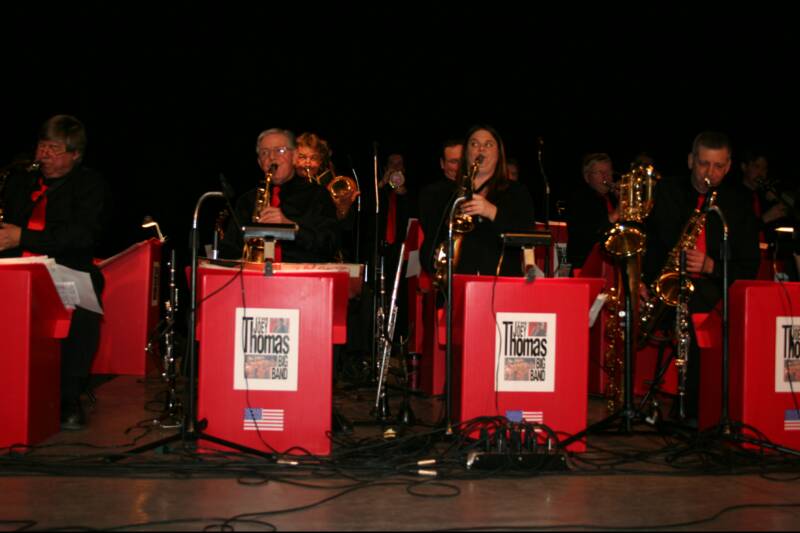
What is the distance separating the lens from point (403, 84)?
8.26 metres

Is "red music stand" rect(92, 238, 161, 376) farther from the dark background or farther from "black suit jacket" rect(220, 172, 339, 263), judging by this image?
"black suit jacket" rect(220, 172, 339, 263)

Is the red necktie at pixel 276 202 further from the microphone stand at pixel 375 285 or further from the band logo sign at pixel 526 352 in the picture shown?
the band logo sign at pixel 526 352

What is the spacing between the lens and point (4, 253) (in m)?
5.08

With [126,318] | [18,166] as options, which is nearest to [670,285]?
[18,166]

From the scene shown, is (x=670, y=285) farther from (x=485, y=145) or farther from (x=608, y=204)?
(x=608, y=204)

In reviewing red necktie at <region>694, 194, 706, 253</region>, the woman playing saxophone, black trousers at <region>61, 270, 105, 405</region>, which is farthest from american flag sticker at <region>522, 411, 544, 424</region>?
black trousers at <region>61, 270, 105, 405</region>

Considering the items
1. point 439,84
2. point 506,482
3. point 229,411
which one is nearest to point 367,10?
point 439,84

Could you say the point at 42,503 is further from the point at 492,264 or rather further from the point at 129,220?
the point at 129,220

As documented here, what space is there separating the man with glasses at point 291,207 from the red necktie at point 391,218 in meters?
2.40

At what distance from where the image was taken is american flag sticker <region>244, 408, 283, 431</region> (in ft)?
13.3

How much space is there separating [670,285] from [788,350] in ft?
2.97

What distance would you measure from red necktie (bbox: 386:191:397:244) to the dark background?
560mm

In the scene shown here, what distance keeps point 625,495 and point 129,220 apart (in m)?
5.77

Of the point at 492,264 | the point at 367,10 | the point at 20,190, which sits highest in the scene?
the point at 367,10
